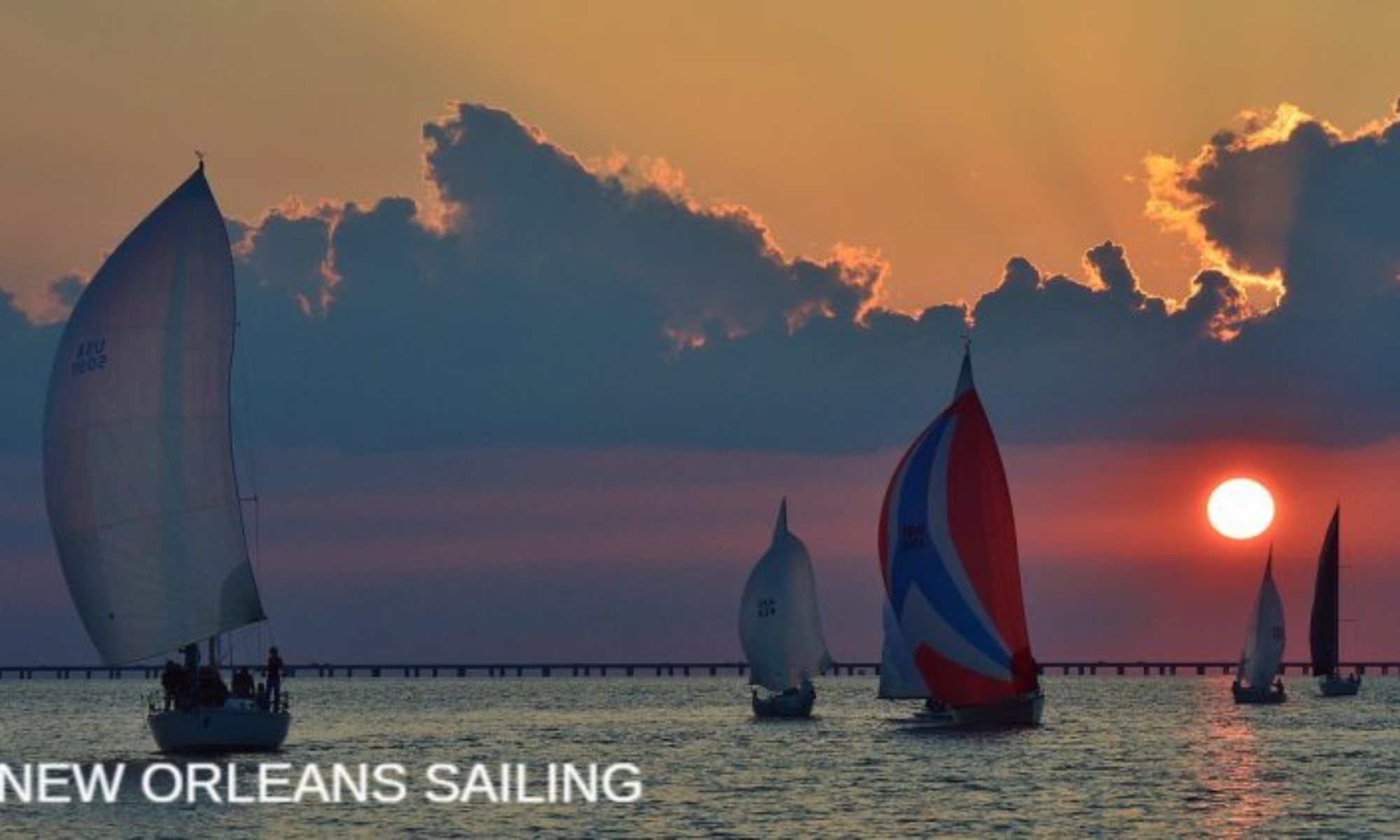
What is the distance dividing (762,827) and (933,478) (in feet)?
83.0

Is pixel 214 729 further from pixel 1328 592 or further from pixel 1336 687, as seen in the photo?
pixel 1336 687

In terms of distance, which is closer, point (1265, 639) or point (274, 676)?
point (274, 676)

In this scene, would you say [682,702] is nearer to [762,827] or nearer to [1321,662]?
[1321,662]

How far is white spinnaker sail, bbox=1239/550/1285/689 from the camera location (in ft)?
454

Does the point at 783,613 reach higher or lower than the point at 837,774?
higher

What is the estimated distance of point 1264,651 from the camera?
144 meters

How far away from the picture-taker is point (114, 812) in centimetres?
6316

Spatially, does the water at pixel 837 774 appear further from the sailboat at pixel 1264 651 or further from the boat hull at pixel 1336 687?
the boat hull at pixel 1336 687

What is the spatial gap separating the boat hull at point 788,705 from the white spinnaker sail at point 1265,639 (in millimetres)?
31933

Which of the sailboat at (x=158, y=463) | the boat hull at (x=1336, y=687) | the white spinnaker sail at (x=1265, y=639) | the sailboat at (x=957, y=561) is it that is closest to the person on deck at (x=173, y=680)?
the sailboat at (x=158, y=463)

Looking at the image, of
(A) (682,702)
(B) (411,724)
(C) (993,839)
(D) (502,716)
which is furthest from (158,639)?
(A) (682,702)

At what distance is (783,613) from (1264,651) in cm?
4517

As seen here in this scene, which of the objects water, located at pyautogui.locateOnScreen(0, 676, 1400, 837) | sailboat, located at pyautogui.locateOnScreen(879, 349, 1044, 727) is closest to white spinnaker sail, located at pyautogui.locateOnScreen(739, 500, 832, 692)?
water, located at pyautogui.locateOnScreen(0, 676, 1400, 837)

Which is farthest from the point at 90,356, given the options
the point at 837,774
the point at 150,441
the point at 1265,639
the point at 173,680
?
the point at 1265,639
